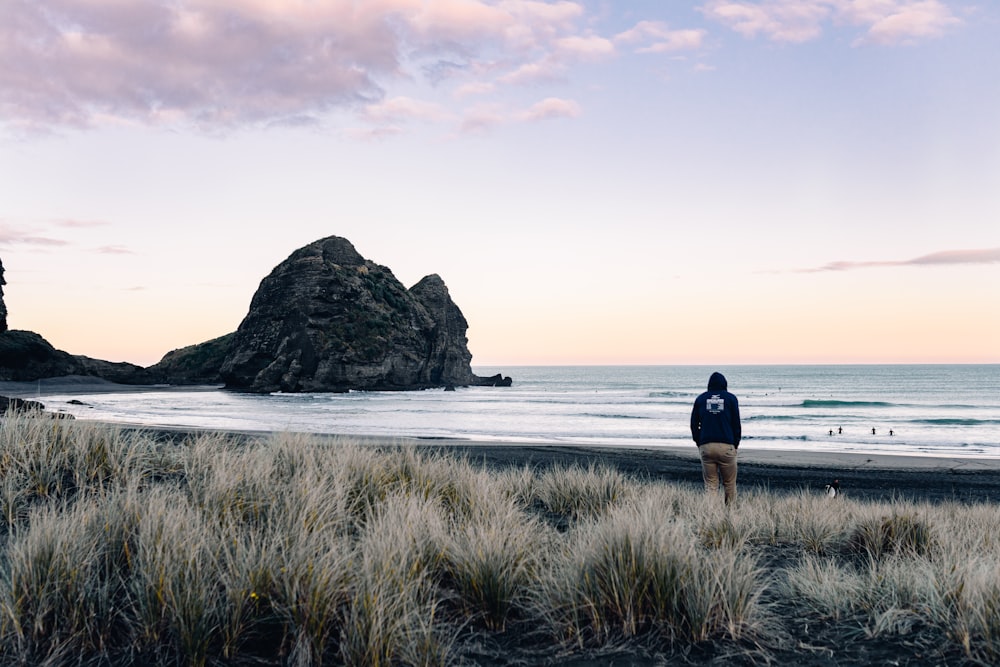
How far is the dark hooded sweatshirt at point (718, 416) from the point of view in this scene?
984 cm

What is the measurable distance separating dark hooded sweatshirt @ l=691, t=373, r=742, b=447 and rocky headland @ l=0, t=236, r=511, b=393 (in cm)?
7781

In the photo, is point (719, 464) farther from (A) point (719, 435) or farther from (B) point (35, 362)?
(B) point (35, 362)

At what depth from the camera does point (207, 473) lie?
7.19 metres

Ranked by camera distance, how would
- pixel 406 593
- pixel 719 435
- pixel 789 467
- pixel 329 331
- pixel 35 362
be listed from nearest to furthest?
pixel 406 593 → pixel 719 435 → pixel 789 467 → pixel 329 331 → pixel 35 362

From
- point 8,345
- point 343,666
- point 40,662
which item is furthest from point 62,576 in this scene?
point 8,345

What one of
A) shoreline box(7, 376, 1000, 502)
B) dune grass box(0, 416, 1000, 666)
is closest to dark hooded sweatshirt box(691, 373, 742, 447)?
shoreline box(7, 376, 1000, 502)

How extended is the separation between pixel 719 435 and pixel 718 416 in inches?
10.8

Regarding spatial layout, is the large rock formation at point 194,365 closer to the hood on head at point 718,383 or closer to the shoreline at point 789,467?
the shoreline at point 789,467

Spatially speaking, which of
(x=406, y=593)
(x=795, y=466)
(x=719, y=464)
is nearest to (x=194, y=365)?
(x=795, y=466)

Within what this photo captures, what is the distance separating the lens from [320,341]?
294 ft

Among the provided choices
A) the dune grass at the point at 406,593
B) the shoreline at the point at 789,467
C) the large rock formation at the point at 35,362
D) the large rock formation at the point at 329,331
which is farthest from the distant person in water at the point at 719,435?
the large rock formation at the point at 35,362

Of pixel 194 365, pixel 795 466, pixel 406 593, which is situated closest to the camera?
pixel 406 593

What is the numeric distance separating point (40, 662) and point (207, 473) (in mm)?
3523

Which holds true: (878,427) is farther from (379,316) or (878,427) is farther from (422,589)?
(379,316)
